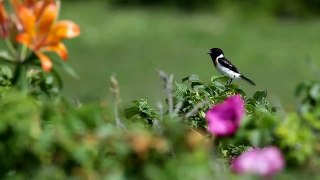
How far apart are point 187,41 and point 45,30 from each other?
14.4m

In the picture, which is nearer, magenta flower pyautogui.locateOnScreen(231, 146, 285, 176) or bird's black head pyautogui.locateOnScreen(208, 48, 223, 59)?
magenta flower pyautogui.locateOnScreen(231, 146, 285, 176)

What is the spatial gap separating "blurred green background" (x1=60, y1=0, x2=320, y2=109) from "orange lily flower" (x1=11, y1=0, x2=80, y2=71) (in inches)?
376

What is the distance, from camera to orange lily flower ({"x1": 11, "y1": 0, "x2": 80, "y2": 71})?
6.35ft

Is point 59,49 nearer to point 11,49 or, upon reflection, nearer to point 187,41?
point 11,49

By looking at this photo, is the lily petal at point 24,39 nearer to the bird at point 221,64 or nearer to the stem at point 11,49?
the stem at point 11,49

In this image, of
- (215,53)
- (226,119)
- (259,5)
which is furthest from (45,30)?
(259,5)

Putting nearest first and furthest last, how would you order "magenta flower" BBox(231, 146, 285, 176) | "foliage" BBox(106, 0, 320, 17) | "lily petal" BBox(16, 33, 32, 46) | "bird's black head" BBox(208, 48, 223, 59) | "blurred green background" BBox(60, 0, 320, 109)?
"magenta flower" BBox(231, 146, 285, 176) → "lily petal" BBox(16, 33, 32, 46) → "bird's black head" BBox(208, 48, 223, 59) → "blurred green background" BBox(60, 0, 320, 109) → "foliage" BBox(106, 0, 320, 17)

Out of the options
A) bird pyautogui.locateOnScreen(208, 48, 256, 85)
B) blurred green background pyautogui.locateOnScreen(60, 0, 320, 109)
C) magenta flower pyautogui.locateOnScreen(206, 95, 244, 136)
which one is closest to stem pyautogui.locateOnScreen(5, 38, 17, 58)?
magenta flower pyautogui.locateOnScreen(206, 95, 244, 136)

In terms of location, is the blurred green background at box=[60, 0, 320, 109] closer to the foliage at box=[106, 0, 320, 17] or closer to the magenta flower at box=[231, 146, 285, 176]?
the foliage at box=[106, 0, 320, 17]

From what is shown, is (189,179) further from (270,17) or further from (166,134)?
(270,17)

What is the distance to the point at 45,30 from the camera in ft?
6.42

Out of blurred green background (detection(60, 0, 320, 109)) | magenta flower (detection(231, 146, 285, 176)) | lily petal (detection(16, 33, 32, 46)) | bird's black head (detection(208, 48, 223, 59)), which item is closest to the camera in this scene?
magenta flower (detection(231, 146, 285, 176))

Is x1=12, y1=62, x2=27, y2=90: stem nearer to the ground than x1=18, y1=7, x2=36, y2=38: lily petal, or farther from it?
nearer to the ground

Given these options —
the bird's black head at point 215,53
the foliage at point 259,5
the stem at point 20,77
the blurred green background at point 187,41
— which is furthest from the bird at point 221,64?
the foliage at point 259,5
